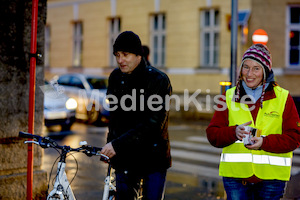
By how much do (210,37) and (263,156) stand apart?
15.7m

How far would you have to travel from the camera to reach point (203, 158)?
368 inches

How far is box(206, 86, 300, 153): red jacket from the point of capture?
10.1 feet

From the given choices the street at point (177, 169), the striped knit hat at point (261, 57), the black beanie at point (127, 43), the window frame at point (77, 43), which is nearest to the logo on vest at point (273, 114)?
the striped knit hat at point (261, 57)

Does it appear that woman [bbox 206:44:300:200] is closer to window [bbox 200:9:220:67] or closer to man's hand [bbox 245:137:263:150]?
man's hand [bbox 245:137:263:150]

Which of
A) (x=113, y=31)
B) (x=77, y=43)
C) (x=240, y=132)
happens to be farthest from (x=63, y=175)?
(x=77, y=43)

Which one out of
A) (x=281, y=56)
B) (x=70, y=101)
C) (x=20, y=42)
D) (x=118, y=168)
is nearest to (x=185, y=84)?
(x=281, y=56)

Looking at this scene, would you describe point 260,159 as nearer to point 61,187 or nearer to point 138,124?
point 138,124

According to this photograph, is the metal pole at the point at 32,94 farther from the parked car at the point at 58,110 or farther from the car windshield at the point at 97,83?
the car windshield at the point at 97,83

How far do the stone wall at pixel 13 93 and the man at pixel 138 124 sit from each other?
2.05 m

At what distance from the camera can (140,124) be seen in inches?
130

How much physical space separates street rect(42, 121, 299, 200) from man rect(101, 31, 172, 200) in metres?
0.40

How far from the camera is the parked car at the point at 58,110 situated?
12.7 metres

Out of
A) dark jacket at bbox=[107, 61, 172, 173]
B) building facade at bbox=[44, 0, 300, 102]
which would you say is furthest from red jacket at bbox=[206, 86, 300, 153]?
building facade at bbox=[44, 0, 300, 102]

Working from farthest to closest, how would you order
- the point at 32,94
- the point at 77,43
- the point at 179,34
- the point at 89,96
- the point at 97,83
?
the point at 77,43, the point at 179,34, the point at 97,83, the point at 89,96, the point at 32,94
